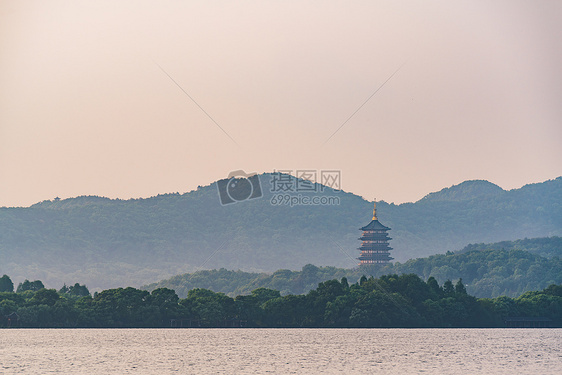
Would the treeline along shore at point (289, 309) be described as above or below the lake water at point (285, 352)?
above

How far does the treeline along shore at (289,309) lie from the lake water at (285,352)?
5.48 m

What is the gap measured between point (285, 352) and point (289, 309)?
47034 millimetres

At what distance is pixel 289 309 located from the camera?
146m

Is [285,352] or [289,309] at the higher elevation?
[289,309]

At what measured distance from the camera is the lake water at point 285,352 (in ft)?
267

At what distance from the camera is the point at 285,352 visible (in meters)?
98.9

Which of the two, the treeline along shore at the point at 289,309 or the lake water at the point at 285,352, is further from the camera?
the treeline along shore at the point at 289,309

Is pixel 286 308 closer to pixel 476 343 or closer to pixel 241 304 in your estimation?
pixel 241 304

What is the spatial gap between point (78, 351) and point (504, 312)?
79.8 meters

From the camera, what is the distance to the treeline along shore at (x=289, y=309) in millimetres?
142625

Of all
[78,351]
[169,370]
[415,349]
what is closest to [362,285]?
[415,349]

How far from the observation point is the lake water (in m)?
81.5

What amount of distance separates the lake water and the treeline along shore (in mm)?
5478

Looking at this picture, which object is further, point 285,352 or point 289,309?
point 289,309
